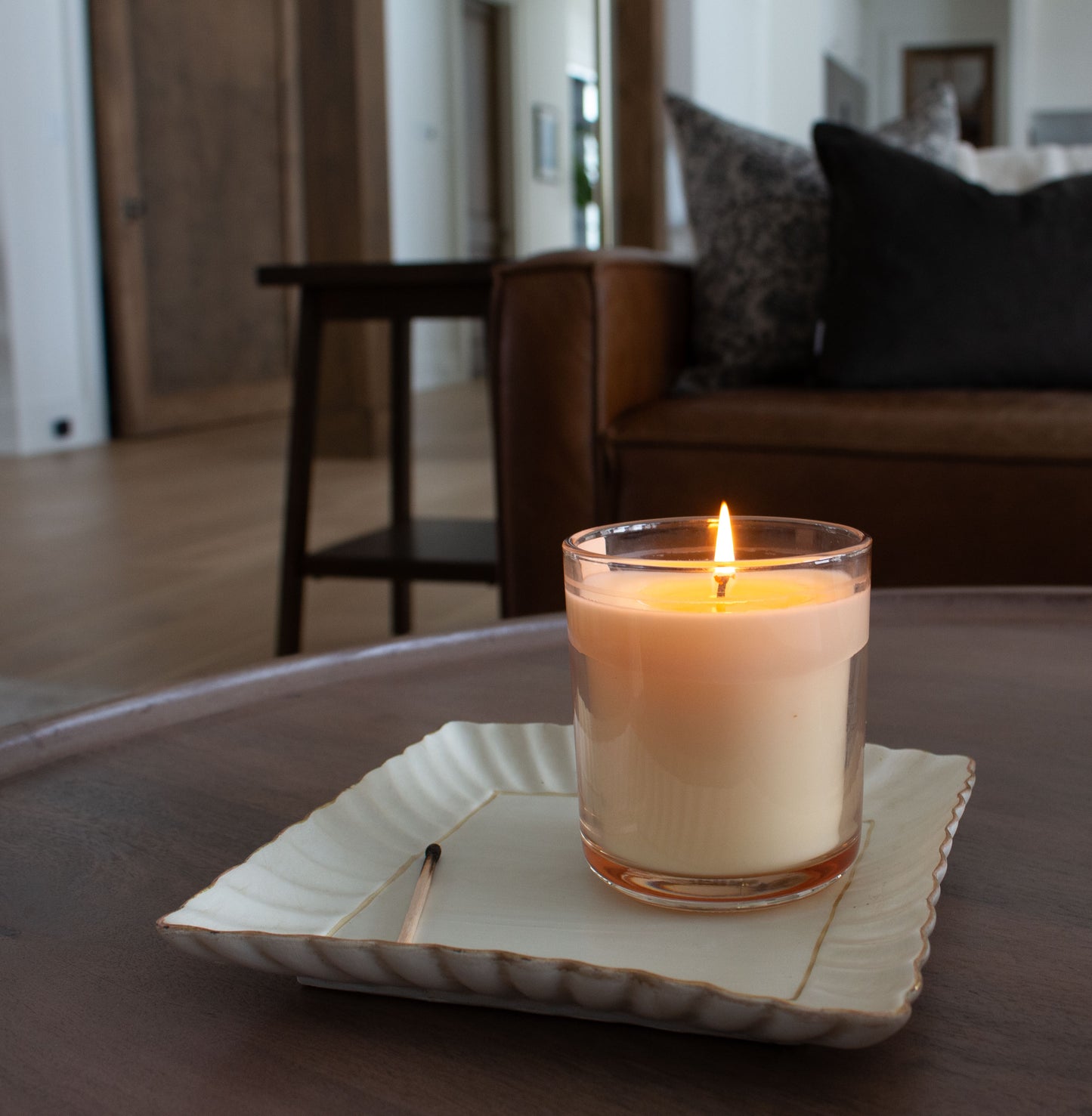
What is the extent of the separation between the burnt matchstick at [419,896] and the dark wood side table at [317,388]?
1.43m

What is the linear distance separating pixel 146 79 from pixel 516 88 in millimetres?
3091

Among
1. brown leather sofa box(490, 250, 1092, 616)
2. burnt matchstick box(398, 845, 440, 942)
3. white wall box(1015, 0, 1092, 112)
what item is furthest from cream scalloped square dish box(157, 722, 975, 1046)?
white wall box(1015, 0, 1092, 112)

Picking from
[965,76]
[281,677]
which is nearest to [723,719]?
[281,677]

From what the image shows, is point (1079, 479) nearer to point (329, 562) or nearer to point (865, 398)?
point (865, 398)

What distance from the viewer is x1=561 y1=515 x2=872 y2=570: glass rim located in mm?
343

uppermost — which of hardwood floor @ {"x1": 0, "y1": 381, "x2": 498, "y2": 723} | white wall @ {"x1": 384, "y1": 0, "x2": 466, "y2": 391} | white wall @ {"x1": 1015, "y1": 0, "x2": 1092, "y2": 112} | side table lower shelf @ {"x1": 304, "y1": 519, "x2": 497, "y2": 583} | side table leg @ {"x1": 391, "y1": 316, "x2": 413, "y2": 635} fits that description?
white wall @ {"x1": 1015, "y1": 0, "x2": 1092, "y2": 112}

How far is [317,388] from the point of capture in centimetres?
186

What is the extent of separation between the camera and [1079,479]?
1433mm

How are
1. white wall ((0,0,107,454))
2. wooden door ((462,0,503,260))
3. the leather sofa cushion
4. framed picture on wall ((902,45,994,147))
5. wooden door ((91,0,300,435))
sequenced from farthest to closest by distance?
1. framed picture on wall ((902,45,994,147))
2. wooden door ((462,0,503,260))
3. wooden door ((91,0,300,435))
4. white wall ((0,0,107,454))
5. the leather sofa cushion

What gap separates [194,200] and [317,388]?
3.86 meters

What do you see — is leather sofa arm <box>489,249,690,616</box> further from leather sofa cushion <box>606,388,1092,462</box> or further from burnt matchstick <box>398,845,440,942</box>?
burnt matchstick <box>398,845,440,942</box>

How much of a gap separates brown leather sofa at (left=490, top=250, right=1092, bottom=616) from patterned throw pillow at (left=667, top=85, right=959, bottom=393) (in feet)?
0.59

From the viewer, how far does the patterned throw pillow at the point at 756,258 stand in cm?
190

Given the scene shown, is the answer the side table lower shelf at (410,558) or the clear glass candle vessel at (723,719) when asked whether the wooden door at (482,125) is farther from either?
the clear glass candle vessel at (723,719)
